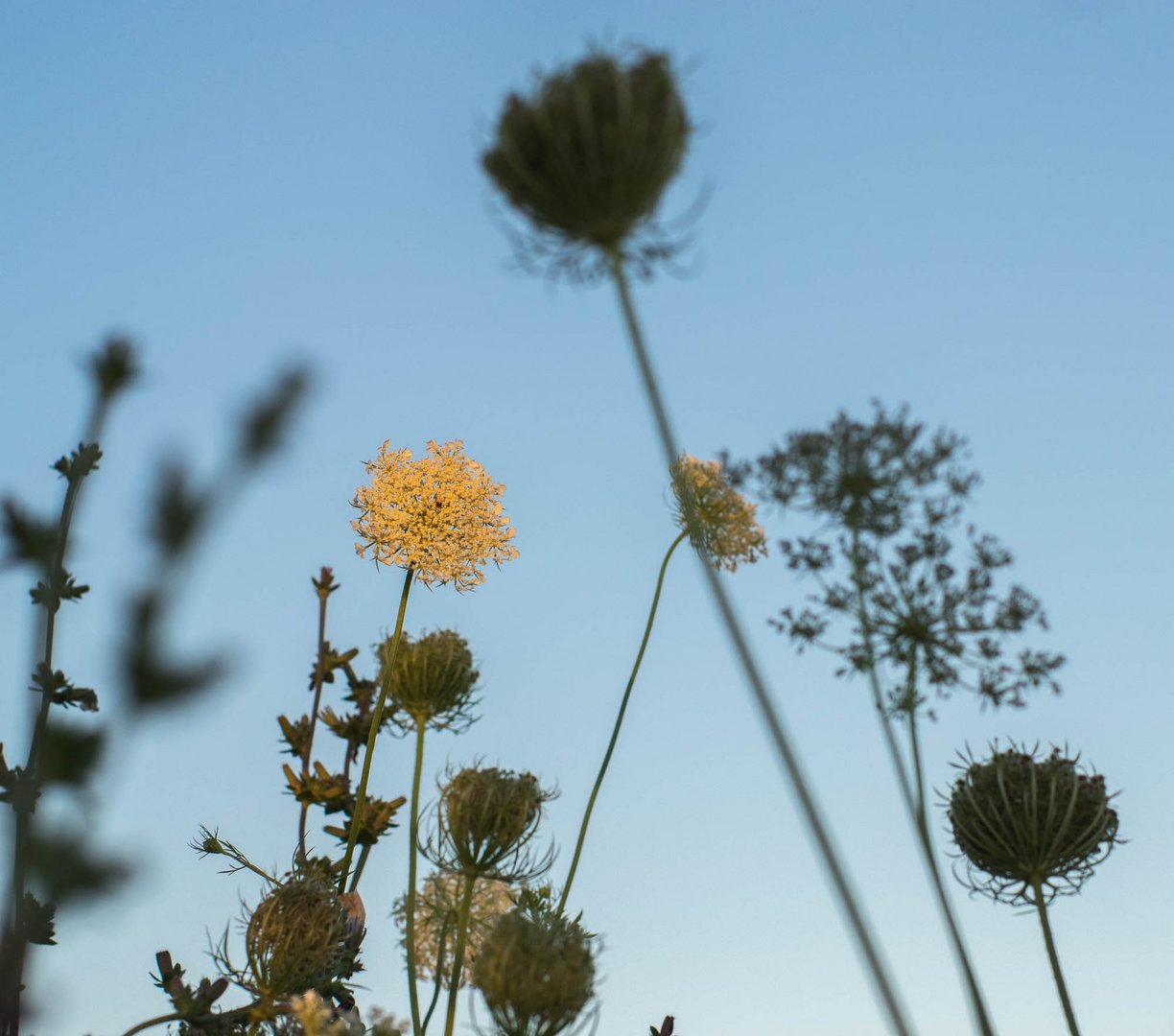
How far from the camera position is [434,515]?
555 cm

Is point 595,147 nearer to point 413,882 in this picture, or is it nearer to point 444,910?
point 413,882

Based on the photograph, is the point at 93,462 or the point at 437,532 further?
the point at 437,532

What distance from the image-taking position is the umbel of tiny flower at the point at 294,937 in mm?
3945

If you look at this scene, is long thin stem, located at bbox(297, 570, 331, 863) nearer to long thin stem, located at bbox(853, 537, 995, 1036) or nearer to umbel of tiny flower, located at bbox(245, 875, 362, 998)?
umbel of tiny flower, located at bbox(245, 875, 362, 998)

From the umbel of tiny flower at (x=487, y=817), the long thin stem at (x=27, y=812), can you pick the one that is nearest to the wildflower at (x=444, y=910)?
the umbel of tiny flower at (x=487, y=817)

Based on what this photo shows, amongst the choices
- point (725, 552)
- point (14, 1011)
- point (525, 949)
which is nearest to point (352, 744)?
point (525, 949)

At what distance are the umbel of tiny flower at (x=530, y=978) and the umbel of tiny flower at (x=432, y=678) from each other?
2114mm

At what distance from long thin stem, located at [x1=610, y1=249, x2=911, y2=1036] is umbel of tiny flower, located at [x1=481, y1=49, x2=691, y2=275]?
75cm

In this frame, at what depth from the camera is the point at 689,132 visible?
347 centimetres

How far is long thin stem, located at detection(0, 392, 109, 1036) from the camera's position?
148 centimetres

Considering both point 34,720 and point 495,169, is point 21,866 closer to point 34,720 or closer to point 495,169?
point 34,720

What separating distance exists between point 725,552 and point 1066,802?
91.2 inches

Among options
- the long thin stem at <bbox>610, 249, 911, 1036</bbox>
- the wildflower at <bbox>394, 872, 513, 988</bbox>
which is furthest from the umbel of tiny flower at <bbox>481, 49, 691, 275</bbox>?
the wildflower at <bbox>394, 872, 513, 988</bbox>

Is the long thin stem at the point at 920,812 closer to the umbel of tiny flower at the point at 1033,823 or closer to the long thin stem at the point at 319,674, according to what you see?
the umbel of tiny flower at the point at 1033,823
